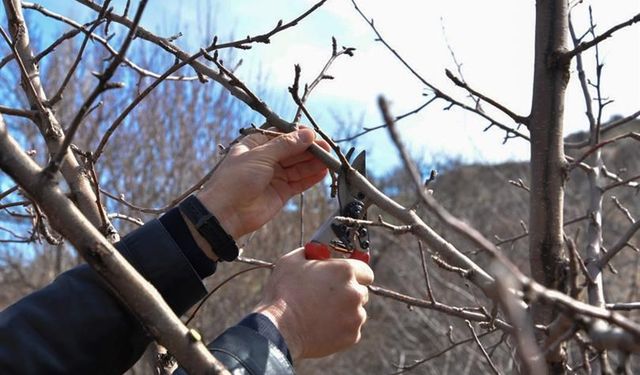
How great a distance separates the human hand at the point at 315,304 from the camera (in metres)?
1.40

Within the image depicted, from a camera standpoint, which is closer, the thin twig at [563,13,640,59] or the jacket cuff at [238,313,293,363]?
the jacket cuff at [238,313,293,363]

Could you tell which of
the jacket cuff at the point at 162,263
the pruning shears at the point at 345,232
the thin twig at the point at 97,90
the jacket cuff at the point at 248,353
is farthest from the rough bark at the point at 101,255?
the pruning shears at the point at 345,232

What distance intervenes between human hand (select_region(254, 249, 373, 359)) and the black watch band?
0.14 meters

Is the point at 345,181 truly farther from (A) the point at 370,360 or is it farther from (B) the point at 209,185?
(A) the point at 370,360

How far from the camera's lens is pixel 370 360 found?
13.4 metres

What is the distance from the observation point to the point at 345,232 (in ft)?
5.47

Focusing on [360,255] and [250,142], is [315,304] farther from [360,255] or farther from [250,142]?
[250,142]

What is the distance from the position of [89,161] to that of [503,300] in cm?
109

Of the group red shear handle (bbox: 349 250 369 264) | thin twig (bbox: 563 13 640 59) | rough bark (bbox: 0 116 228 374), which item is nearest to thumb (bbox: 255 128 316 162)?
red shear handle (bbox: 349 250 369 264)

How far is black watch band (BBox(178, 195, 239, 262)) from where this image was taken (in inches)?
61.2

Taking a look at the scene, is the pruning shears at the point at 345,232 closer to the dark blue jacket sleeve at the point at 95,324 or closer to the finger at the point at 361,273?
the finger at the point at 361,273

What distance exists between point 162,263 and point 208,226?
126 mm

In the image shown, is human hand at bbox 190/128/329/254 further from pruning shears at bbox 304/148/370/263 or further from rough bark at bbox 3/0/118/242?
rough bark at bbox 3/0/118/242

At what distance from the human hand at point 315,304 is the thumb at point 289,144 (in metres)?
0.26
